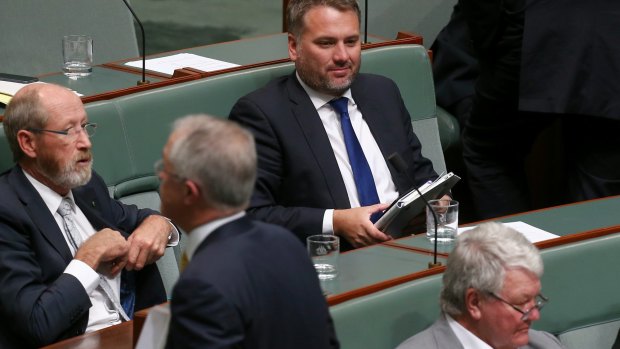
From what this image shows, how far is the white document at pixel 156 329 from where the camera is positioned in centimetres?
192

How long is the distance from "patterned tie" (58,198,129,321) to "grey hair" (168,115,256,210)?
1.13 meters

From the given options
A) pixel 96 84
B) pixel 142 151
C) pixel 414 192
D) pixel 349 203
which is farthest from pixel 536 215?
pixel 96 84

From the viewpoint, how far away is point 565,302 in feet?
9.04

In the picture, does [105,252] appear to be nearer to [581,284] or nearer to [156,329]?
[156,329]

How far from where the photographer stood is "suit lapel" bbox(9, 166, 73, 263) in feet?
9.06

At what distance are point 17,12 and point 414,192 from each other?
232cm

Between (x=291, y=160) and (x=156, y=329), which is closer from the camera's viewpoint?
(x=156, y=329)

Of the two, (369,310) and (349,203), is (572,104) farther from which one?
(369,310)

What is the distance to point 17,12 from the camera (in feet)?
15.6

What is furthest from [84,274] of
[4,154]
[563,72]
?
[563,72]

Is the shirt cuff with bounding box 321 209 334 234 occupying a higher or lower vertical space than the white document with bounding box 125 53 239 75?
lower

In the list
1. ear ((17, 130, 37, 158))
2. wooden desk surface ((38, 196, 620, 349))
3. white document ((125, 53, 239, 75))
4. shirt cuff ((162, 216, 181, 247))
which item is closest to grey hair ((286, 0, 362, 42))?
white document ((125, 53, 239, 75))

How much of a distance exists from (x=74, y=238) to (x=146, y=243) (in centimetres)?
18

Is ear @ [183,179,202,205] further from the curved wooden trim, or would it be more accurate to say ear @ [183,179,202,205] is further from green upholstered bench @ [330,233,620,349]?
the curved wooden trim
